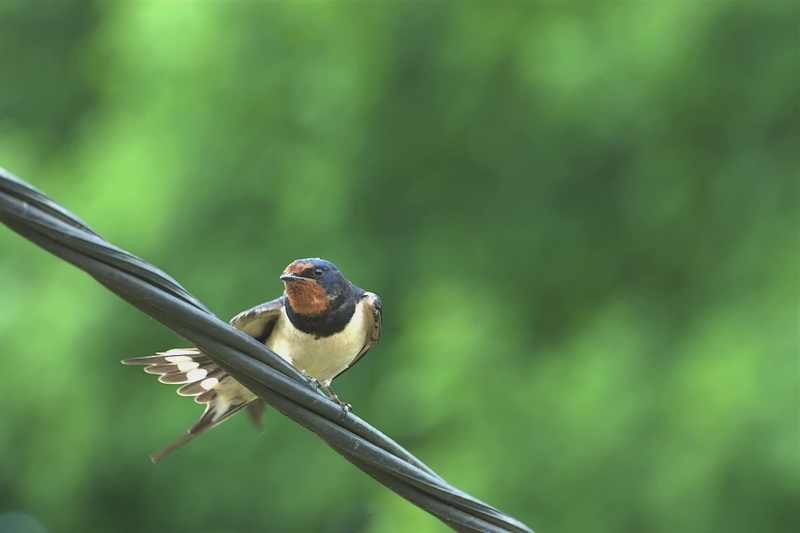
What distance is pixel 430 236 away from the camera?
6.98 metres

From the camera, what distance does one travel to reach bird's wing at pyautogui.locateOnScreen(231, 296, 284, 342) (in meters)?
3.85

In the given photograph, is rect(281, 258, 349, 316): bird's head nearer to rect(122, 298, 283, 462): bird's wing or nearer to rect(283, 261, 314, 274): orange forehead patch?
rect(283, 261, 314, 274): orange forehead patch

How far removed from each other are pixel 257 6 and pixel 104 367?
2.92 metres

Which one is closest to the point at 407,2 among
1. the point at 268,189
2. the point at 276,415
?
the point at 268,189

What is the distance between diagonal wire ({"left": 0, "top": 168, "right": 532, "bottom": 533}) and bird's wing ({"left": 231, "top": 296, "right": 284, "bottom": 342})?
1713mm

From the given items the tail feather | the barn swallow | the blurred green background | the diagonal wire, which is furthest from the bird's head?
the blurred green background

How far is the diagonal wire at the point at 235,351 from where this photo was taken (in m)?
1.74

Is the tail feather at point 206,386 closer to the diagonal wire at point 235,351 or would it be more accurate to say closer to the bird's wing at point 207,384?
the bird's wing at point 207,384

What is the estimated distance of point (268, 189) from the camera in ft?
22.6

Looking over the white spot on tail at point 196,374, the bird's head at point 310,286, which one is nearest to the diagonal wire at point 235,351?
the white spot on tail at point 196,374

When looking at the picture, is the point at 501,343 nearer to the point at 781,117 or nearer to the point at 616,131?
the point at 616,131

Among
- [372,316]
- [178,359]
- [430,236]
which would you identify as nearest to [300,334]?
[372,316]

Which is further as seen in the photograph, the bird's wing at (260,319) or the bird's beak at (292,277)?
the bird's wing at (260,319)

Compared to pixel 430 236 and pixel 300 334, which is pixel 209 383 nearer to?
pixel 300 334
